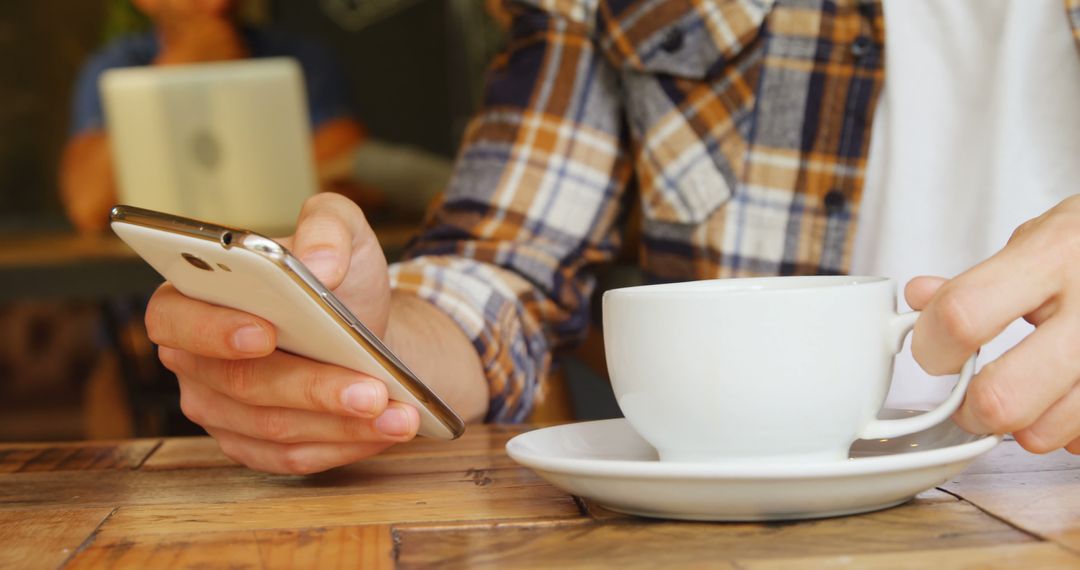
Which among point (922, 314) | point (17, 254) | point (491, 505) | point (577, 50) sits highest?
point (577, 50)

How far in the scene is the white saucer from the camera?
1.32 ft

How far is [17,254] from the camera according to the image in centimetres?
193

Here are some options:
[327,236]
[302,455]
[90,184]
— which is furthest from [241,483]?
[90,184]

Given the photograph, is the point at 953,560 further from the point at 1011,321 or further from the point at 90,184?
the point at 90,184

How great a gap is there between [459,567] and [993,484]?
26cm

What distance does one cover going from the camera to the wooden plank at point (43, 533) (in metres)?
0.43

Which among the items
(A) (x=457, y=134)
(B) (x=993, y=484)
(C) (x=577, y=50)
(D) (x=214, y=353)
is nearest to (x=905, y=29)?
(C) (x=577, y=50)

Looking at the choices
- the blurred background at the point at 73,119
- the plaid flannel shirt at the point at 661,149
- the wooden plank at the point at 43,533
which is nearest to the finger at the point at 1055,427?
the wooden plank at the point at 43,533

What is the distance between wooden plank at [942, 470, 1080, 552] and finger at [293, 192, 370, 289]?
0.31m

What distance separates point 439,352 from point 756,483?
1.49 ft

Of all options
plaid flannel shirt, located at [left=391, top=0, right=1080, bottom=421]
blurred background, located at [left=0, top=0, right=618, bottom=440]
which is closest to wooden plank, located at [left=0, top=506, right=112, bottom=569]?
plaid flannel shirt, located at [left=391, top=0, right=1080, bottom=421]

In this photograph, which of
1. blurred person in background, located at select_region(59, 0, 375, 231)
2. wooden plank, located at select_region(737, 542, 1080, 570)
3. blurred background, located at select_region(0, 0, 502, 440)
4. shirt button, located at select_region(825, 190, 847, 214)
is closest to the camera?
wooden plank, located at select_region(737, 542, 1080, 570)

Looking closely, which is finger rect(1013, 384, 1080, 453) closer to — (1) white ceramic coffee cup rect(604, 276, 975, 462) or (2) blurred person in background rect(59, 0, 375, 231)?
(1) white ceramic coffee cup rect(604, 276, 975, 462)

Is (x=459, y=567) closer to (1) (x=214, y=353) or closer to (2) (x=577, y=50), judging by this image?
(1) (x=214, y=353)
